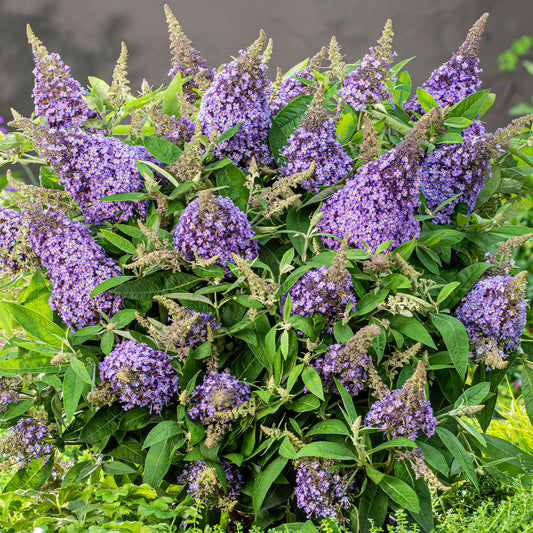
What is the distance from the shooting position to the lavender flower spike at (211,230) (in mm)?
2643

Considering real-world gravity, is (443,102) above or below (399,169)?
above

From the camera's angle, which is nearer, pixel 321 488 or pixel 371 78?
pixel 321 488

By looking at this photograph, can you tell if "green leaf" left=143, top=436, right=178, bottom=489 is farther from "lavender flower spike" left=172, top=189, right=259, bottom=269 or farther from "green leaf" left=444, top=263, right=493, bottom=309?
"green leaf" left=444, top=263, right=493, bottom=309

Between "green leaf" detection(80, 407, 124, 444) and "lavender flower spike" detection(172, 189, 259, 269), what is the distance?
0.81m

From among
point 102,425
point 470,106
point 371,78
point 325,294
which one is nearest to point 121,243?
point 102,425

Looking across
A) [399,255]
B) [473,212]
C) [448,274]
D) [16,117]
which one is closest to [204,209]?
[399,255]

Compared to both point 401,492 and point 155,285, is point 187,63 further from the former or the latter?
point 401,492

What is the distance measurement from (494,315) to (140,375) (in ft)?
5.49

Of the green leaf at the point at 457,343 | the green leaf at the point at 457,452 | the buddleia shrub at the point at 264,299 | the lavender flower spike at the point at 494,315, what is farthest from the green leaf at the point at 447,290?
the green leaf at the point at 457,452

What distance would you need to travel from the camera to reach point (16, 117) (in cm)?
310

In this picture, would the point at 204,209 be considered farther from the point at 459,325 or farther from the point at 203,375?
the point at 459,325

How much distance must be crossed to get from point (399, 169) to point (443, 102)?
0.86 metres

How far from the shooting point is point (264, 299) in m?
2.64

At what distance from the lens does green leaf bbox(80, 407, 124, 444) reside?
2.80 metres
